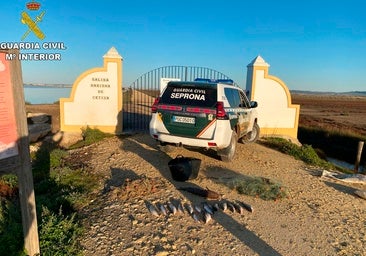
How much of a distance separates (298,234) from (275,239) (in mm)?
467

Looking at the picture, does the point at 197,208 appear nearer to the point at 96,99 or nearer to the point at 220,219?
the point at 220,219

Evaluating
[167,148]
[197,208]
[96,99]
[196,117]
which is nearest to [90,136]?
[96,99]

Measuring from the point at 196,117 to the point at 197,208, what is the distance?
2400 millimetres

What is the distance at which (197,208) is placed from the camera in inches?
182

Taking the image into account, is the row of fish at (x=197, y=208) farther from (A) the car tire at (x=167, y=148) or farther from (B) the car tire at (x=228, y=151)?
(A) the car tire at (x=167, y=148)

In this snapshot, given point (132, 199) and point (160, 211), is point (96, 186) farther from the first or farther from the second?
point (160, 211)

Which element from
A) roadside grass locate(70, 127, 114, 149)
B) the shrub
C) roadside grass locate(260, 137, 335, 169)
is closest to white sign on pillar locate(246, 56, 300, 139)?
roadside grass locate(260, 137, 335, 169)

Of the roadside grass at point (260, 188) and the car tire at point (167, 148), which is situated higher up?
the car tire at point (167, 148)

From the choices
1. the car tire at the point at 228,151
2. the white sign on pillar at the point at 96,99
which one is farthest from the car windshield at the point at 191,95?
the white sign on pillar at the point at 96,99

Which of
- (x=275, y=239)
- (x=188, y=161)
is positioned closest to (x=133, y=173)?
(x=188, y=161)

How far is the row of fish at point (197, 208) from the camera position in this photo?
174 inches

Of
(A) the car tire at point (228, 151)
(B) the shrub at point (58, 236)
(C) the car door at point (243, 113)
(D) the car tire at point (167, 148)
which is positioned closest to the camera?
(B) the shrub at point (58, 236)

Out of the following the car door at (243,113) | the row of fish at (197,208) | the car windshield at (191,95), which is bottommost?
the row of fish at (197,208)

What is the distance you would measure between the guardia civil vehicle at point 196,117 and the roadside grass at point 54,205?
2024mm
